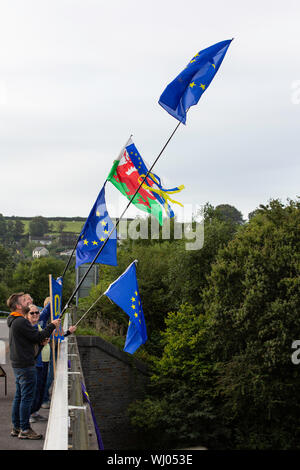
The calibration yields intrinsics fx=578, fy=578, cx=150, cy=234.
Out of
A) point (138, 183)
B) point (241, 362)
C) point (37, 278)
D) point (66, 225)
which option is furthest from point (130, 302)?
point (66, 225)

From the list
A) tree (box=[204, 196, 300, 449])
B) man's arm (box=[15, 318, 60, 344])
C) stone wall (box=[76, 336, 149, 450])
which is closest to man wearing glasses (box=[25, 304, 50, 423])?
man's arm (box=[15, 318, 60, 344])

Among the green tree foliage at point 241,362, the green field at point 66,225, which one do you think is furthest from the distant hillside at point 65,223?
the green tree foliage at point 241,362

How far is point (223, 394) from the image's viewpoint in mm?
25828

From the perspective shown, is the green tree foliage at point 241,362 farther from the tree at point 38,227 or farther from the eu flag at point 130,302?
the tree at point 38,227

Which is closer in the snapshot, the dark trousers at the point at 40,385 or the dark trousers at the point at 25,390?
the dark trousers at the point at 25,390

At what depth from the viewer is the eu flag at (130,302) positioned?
945cm

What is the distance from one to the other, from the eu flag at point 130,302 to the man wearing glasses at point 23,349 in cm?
244

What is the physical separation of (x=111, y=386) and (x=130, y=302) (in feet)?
54.0

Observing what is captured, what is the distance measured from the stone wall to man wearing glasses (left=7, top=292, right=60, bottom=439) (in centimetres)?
1671

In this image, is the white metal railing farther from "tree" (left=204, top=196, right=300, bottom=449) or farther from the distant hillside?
the distant hillside

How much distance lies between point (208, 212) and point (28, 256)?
340 feet

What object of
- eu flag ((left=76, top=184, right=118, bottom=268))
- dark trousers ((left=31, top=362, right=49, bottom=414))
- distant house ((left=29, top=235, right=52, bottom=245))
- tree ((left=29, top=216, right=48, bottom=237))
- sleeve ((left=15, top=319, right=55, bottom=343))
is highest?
tree ((left=29, top=216, right=48, bottom=237))

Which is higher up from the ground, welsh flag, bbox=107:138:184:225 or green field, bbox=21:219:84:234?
green field, bbox=21:219:84:234

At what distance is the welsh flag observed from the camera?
12164 millimetres
